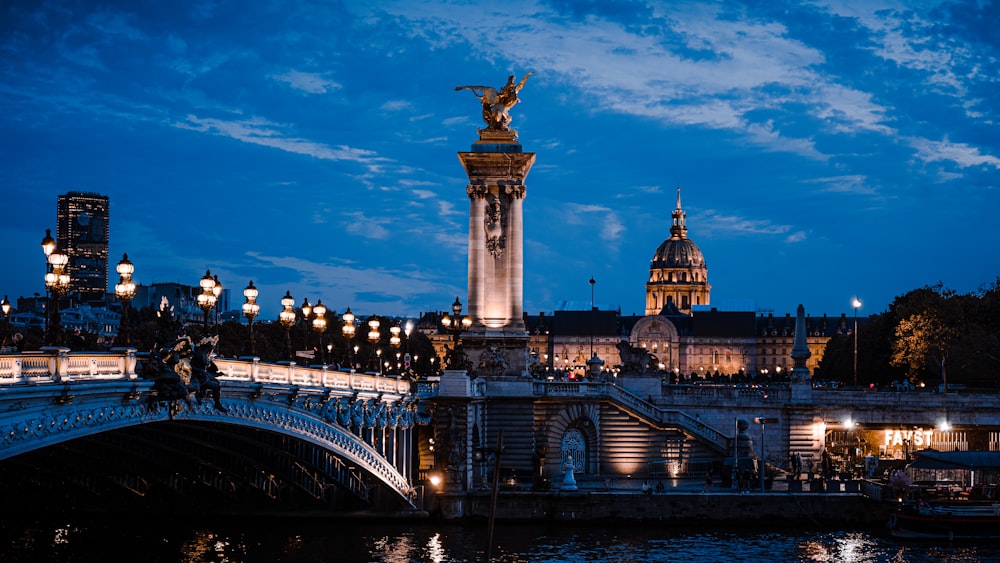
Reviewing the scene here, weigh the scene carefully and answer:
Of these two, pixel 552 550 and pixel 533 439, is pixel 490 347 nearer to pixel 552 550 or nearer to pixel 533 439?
pixel 533 439

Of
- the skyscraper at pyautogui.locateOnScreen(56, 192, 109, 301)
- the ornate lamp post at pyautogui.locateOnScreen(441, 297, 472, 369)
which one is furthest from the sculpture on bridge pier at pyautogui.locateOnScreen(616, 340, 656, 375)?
the skyscraper at pyautogui.locateOnScreen(56, 192, 109, 301)

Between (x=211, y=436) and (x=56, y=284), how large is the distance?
19.4 m

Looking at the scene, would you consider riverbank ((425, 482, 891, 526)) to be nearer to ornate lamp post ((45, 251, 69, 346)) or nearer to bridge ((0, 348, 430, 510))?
bridge ((0, 348, 430, 510))

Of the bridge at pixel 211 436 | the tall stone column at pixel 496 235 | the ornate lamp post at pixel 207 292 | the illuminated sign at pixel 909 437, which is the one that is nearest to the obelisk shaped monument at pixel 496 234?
the tall stone column at pixel 496 235

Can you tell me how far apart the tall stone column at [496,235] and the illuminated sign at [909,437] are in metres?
24.2

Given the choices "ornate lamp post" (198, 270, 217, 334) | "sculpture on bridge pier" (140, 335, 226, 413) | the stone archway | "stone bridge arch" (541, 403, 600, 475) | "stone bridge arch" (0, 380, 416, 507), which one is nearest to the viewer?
"stone bridge arch" (0, 380, 416, 507)

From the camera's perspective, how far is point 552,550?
5841cm

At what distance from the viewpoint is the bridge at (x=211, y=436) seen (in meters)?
34.1

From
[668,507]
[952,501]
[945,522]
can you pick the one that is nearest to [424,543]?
[668,507]

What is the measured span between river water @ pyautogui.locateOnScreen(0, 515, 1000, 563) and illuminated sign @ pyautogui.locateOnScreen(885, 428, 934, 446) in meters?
22.6

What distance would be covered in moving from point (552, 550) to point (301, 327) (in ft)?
269

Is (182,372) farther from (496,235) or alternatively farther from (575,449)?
(575,449)

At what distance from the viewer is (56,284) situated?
118 ft

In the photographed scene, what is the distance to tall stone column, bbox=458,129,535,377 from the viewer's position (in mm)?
77750
